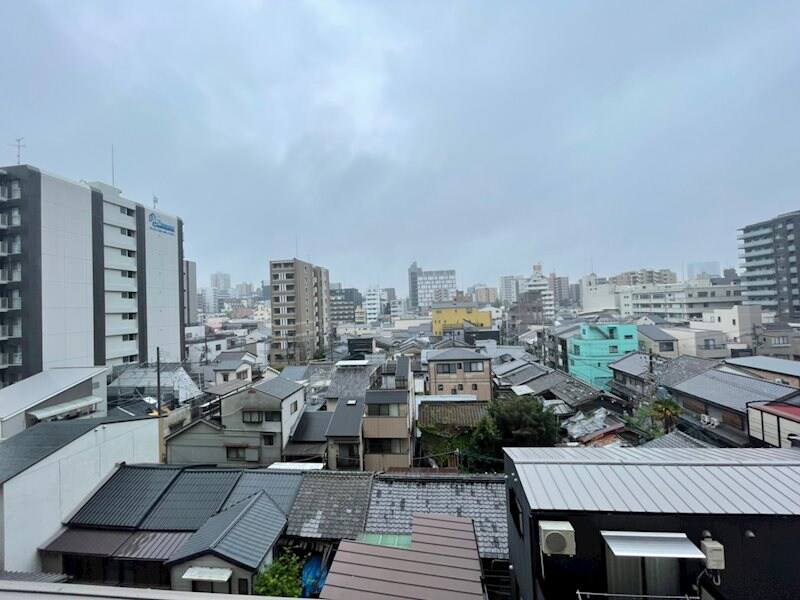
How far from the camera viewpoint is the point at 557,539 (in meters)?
4.96

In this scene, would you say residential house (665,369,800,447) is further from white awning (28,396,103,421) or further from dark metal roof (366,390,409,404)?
white awning (28,396,103,421)

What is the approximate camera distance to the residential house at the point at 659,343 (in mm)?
38594

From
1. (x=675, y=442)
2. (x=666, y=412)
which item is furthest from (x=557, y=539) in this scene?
(x=666, y=412)

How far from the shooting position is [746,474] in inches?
233

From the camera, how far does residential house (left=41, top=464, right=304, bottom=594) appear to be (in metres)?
7.67

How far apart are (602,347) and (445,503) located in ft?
104

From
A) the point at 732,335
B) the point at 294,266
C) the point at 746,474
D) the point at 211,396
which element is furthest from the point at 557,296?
the point at 746,474

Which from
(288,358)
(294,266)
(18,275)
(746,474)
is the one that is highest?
(294,266)

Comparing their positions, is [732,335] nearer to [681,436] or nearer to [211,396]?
[681,436]

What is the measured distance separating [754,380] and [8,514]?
28.9 metres

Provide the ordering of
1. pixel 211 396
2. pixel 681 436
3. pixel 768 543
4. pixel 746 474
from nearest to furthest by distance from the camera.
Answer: pixel 768 543
pixel 746 474
pixel 681 436
pixel 211 396

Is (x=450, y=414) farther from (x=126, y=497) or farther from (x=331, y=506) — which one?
(x=126, y=497)

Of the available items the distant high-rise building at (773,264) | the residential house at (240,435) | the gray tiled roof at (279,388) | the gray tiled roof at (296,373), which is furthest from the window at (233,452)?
the distant high-rise building at (773,264)

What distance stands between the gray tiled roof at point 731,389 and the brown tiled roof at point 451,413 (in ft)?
36.7
